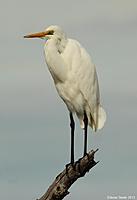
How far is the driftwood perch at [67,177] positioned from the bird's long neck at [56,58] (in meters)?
1.80

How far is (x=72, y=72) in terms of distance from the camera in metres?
13.7

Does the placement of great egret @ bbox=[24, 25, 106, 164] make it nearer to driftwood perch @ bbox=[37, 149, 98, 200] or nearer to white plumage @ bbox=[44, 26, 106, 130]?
white plumage @ bbox=[44, 26, 106, 130]

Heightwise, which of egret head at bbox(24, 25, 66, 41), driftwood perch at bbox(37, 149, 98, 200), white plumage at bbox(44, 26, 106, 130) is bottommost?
driftwood perch at bbox(37, 149, 98, 200)

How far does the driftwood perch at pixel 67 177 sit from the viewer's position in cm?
1219

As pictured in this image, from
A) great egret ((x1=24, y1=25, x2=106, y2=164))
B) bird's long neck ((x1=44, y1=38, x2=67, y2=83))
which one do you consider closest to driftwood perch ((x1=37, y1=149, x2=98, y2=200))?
great egret ((x1=24, y1=25, x2=106, y2=164))

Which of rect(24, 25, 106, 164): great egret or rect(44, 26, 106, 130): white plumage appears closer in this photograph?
rect(24, 25, 106, 164): great egret

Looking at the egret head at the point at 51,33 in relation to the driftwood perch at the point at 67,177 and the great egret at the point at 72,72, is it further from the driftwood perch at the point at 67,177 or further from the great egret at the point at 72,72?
the driftwood perch at the point at 67,177

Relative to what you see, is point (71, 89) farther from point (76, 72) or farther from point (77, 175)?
point (77, 175)

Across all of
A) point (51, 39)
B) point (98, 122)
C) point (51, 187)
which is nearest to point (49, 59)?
point (51, 39)

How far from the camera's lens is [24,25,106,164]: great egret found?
529 inches

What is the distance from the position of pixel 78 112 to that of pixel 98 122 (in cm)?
46

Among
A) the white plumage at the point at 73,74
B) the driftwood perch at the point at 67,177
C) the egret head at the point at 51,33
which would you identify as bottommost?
the driftwood perch at the point at 67,177

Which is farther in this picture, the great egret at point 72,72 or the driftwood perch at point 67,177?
the great egret at point 72,72

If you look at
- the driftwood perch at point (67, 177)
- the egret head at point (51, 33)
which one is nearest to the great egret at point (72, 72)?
the egret head at point (51, 33)
